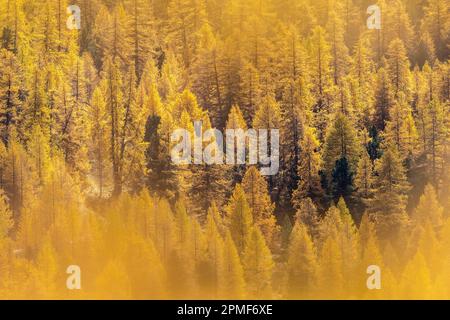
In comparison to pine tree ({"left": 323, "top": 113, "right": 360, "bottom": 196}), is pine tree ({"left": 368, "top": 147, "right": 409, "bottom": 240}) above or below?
below

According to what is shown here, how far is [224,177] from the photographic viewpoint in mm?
91750

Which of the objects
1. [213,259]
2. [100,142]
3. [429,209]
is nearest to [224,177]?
[213,259]

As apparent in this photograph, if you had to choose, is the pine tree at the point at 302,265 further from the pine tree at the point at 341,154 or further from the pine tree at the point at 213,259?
the pine tree at the point at 341,154

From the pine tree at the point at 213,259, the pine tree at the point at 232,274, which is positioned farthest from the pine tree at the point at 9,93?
the pine tree at the point at 232,274

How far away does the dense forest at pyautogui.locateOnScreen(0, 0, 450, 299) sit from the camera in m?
87.6

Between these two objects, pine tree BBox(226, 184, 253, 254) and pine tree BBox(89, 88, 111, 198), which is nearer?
pine tree BBox(226, 184, 253, 254)

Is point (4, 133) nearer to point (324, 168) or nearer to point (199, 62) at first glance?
point (199, 62)

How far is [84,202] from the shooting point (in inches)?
3656

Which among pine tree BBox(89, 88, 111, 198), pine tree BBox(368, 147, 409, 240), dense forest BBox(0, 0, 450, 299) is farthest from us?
pine tree BBox(89, 88, 111, 198)

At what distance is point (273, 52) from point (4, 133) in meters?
28.8

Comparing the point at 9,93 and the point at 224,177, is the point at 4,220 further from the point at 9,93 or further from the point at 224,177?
the point at 224,177

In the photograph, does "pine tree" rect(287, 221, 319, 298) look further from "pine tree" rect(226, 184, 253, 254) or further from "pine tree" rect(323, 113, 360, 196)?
"pine tree" rect(323, 113, 360, 196)

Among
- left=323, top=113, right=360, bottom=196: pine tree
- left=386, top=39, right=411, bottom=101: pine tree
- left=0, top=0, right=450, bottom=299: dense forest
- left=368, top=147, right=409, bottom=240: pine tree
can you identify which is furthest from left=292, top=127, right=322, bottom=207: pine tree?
left=386, top=39, right=411, bottom=101: pine tree

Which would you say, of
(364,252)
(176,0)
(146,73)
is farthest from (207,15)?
(364,252)
